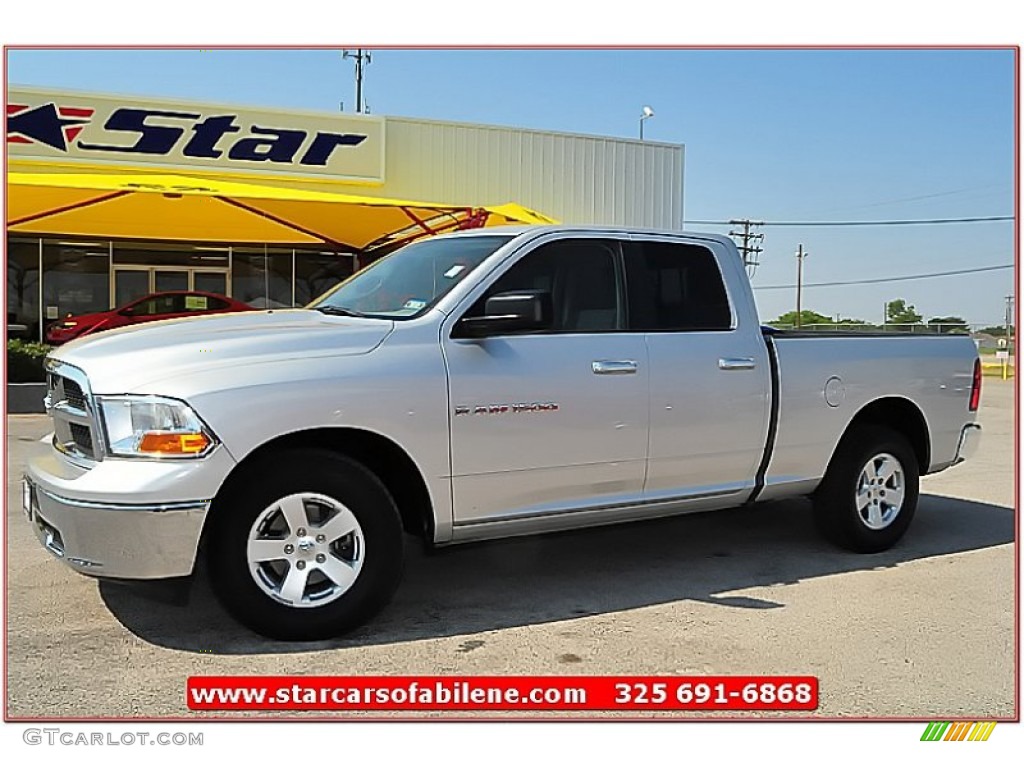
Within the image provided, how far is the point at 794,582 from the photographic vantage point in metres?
5.53

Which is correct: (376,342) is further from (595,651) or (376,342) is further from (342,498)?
(595,651)

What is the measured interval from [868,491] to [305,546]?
11.4 ft

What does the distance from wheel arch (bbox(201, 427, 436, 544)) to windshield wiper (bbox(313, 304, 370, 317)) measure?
0.72 metres

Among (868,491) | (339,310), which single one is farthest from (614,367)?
(868,491)

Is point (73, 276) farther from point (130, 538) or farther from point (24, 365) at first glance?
point (130, 538)

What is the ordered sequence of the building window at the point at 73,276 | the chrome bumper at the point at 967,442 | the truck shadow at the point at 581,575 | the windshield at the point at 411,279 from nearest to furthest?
the truck shadow at the point at 581,575
the windshield at the point at 411,279
the chrome bumper at the point at 967,442
the building window at the point at 73,276

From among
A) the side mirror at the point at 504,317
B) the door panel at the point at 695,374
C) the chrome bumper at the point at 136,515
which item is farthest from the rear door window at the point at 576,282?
the chrome bumper at the point at 136,515

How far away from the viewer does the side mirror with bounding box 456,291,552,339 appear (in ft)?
15.3

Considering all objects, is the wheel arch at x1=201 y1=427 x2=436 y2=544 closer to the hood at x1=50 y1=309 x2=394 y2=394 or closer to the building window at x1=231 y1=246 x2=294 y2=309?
the hood at x1=50 y1=309 x2=394 y2=394

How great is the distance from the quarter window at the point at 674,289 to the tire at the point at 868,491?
1207mm

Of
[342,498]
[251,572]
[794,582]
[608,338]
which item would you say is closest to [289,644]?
[251,572]

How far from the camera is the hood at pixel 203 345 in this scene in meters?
4.19

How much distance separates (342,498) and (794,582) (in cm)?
254

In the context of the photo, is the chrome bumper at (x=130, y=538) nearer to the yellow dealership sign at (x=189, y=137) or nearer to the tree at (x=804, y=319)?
the tree at (x=804, y=319)
